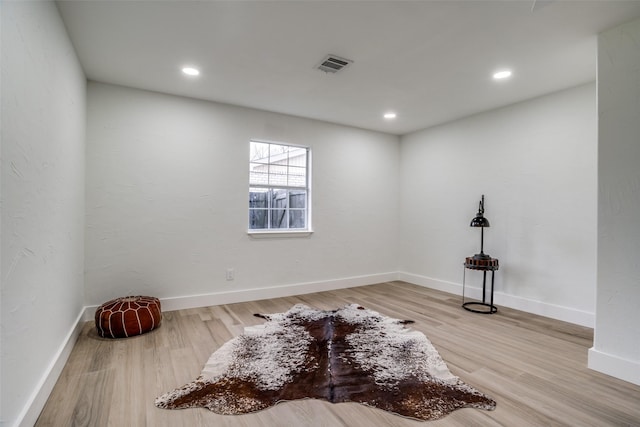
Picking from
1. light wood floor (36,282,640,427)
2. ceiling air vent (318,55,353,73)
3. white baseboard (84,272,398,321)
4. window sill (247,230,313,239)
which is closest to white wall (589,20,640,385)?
light wood floor (36,282,640,427)

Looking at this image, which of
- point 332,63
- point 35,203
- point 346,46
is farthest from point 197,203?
point 346,46

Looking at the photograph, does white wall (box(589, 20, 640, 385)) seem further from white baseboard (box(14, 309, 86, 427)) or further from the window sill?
white baseboard (box(14, 309, 86, 427))

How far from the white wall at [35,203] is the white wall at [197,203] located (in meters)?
0.70

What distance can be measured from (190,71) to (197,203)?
1.49 m

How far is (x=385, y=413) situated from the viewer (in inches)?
70.8

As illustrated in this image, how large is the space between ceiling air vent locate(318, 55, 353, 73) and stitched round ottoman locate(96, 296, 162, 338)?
9.22ft

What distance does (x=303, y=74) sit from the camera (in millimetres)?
3127

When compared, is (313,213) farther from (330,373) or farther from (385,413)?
(385,413)

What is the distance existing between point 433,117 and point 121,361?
4.54 meters

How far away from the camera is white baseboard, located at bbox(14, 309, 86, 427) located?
1.58m

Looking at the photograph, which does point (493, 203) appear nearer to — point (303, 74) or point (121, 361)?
point (303, 74)

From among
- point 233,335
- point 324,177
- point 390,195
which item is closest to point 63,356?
point 233,335

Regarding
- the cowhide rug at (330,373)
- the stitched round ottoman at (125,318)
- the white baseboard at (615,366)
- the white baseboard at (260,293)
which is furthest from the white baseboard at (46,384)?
the white baseboard at (615,366)

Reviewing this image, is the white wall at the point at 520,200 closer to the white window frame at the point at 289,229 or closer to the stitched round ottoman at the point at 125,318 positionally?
the white window frame at the point at 289,229
